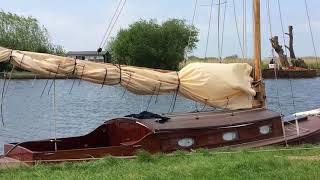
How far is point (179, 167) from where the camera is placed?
13.6 metres

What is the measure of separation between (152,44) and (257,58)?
9251 centimetres

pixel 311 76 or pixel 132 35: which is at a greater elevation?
Answer: pixel 132 35

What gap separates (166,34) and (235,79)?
9582cm

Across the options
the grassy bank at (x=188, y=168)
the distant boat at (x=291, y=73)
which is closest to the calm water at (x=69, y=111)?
the grassy bank at (x=188, y=168)

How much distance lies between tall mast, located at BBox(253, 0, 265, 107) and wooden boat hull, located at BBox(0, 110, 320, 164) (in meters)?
0.89

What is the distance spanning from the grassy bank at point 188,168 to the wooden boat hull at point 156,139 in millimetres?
1960

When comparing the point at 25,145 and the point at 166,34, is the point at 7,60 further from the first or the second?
the point at 166,34

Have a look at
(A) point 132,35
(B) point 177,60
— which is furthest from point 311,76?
(A) point 132,35

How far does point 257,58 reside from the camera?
902 inches

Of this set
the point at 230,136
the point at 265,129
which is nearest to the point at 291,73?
the point at 265,129

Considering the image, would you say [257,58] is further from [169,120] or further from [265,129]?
[169,120]

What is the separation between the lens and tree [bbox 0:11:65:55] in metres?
141

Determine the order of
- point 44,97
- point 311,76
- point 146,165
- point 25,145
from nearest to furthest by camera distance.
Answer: point 146,165 → point 25,145 → point 44,97 → point 311,76

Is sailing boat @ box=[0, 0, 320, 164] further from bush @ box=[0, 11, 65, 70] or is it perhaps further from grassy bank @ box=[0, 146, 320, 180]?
bush @ box=[0, 11, 65, 70]
